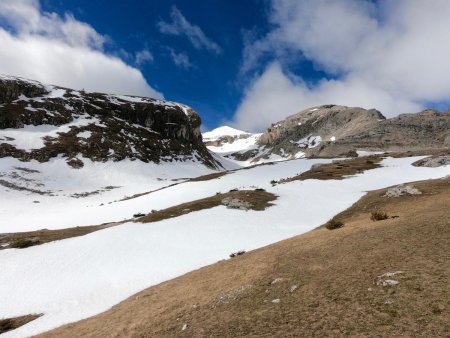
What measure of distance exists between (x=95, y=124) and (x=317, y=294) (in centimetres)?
14417

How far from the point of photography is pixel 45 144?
385ft

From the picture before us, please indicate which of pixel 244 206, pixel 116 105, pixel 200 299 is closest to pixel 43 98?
pixel 116 105

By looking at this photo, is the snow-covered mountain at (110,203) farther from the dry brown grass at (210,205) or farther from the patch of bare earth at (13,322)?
the patch of bare earth at (13,322)

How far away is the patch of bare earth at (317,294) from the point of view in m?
10.0

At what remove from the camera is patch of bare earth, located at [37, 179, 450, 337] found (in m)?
10.0

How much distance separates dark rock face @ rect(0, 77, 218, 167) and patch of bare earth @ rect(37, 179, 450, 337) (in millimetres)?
105395

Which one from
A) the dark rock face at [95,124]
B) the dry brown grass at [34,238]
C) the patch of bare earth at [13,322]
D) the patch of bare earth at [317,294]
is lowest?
the patch of bare earth at [13,322]

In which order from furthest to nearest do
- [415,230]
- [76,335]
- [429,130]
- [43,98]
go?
[429,130]
[43,98]
[415,230]
[76,335]

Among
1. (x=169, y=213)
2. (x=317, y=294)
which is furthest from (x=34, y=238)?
(x=317, y=294)

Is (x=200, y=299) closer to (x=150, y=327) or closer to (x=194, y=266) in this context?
(x=150, y=327)

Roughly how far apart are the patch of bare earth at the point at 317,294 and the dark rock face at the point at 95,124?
105395 millimetres

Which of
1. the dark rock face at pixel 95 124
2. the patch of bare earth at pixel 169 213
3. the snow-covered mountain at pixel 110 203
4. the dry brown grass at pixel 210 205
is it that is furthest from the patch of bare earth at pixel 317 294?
the dark rock face at pixel 95 124

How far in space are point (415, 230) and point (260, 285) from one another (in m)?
8.83

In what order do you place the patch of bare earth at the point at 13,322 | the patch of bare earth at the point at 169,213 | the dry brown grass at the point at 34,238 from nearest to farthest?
the patch of bare earth at the point at 13,322, the dry brown grass at the point at 34,238, the patch of bare earth at the point at 169,213
